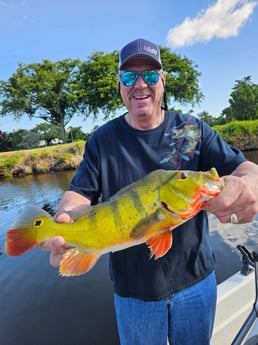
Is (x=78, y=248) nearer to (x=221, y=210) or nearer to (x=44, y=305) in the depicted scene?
(x=221, y=210)

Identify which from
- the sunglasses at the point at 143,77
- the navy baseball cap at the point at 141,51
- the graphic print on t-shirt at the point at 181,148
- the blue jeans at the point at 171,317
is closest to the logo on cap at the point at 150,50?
the navy baseball cap at the point at 141,51

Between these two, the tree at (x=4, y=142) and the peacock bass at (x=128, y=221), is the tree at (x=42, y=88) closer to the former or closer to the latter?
the tree at (x=4, y=142)

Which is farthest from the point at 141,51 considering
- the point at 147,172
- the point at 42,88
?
the point at 42,88

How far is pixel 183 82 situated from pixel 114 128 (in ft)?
117

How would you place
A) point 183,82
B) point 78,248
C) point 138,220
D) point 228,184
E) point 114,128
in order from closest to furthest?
point 228,184, point 138,220, point 78,248, point 114,128, point 183,82

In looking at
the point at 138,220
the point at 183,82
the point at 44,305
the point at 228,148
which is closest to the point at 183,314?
the point at 138,220

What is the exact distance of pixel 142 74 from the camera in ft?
6.60

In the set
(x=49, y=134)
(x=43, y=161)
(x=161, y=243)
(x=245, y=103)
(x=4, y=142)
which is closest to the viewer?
(x=161, y=243)

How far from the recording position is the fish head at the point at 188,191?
4.76ft

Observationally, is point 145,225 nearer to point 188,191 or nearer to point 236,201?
point 188,191

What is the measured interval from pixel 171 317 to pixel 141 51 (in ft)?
6.63

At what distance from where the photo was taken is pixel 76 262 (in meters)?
1.62

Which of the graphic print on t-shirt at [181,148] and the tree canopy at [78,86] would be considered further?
the tree canopy at [78,86]

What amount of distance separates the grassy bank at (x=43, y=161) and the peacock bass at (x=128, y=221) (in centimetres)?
2739
